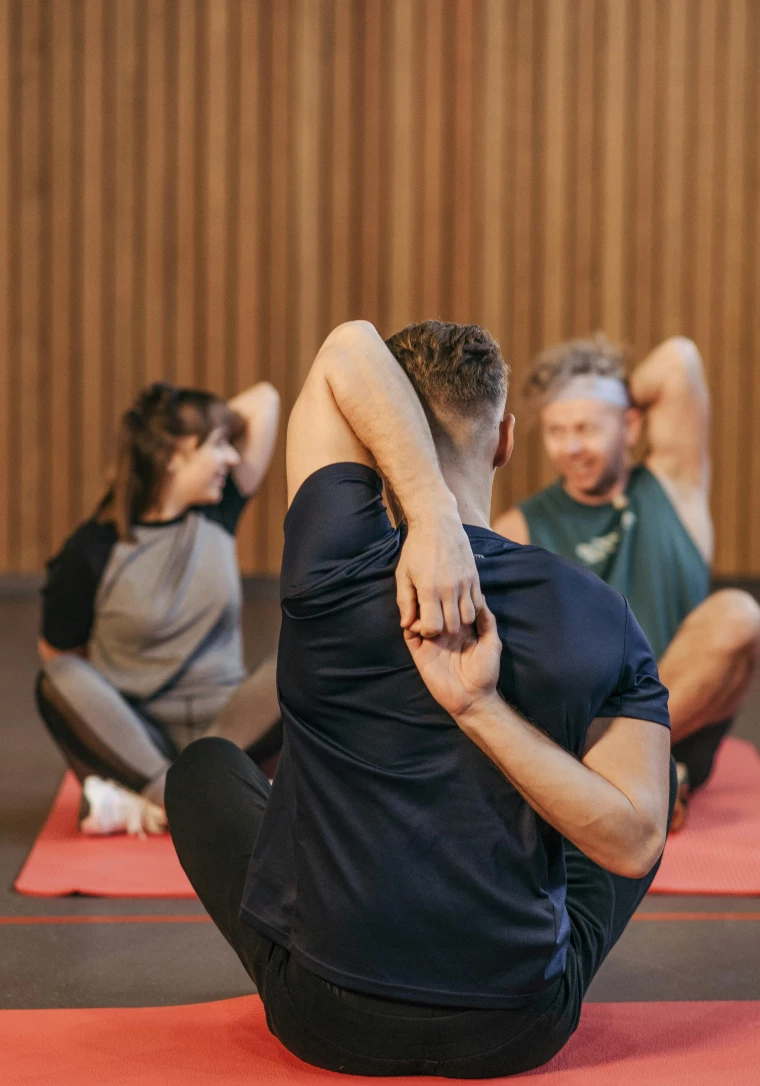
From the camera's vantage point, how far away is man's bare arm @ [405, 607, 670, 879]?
1155mm

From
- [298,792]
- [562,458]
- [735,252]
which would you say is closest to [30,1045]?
[298,792]

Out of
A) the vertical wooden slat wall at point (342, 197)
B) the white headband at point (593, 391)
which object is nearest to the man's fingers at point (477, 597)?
the white headband at point (593, 391)

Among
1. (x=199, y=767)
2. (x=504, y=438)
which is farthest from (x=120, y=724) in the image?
(x=504, y=438)

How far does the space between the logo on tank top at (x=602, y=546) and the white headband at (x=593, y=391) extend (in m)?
0.27

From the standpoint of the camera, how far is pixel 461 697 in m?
1.15

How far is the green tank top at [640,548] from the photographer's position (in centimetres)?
277

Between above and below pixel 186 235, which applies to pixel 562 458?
below

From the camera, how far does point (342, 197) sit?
5.77 metres

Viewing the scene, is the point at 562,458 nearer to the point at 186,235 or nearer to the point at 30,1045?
the point at 30,1045

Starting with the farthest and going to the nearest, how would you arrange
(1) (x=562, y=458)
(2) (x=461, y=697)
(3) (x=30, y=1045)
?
(1) (x=562, y=458), (3) (x=30, y=1045), (2) (x=461, y=697)

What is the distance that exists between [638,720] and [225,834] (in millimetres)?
522

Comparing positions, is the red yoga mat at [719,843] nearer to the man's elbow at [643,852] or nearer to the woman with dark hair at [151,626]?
the woman with dark hair at [151,626]

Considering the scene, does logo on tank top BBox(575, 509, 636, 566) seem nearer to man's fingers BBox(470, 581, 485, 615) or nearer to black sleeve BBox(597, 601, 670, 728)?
black sleeve BBox(597, 601, 670, 728)

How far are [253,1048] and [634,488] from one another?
68.4 inches
